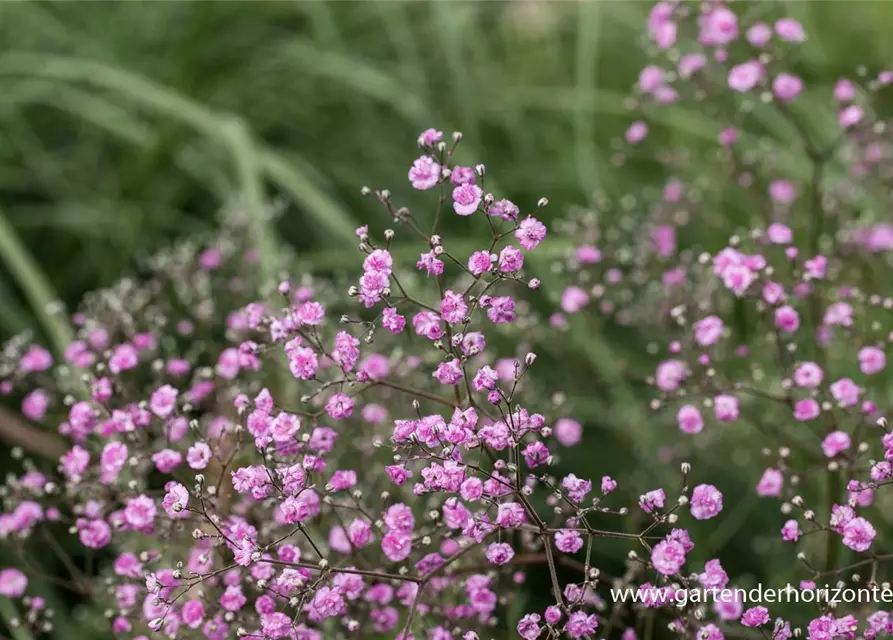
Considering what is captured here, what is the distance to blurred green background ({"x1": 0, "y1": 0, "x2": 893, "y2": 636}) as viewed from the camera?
2049 mm

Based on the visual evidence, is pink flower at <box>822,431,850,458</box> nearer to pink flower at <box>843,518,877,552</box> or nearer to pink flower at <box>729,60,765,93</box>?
pink flower at <box>843,518,877,552</box>

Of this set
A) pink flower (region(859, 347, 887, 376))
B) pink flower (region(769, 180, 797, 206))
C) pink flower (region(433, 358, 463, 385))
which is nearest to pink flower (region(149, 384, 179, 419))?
pink flower (region(433, 358, 463, 385))

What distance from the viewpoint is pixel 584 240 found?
175 centimetres

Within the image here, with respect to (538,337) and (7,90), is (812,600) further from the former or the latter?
(7,90)

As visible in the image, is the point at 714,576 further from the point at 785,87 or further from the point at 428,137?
the point at 785,87

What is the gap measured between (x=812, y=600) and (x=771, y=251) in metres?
0.78

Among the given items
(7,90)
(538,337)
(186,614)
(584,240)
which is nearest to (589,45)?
(584,240)

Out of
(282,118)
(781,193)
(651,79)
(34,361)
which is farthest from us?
(282,118)

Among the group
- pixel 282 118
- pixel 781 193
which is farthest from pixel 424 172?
pixel 282 118

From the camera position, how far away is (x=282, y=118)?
253 cm

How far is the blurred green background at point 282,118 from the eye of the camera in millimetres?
2049

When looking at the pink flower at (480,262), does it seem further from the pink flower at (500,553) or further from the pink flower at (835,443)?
the pink flower at (835,443)

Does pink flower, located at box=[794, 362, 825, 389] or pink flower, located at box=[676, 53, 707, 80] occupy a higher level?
pink flower, located at box=[676, 53, 707, 80]

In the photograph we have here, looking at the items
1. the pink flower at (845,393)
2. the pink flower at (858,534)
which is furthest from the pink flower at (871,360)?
the pink flower at (858,534)
